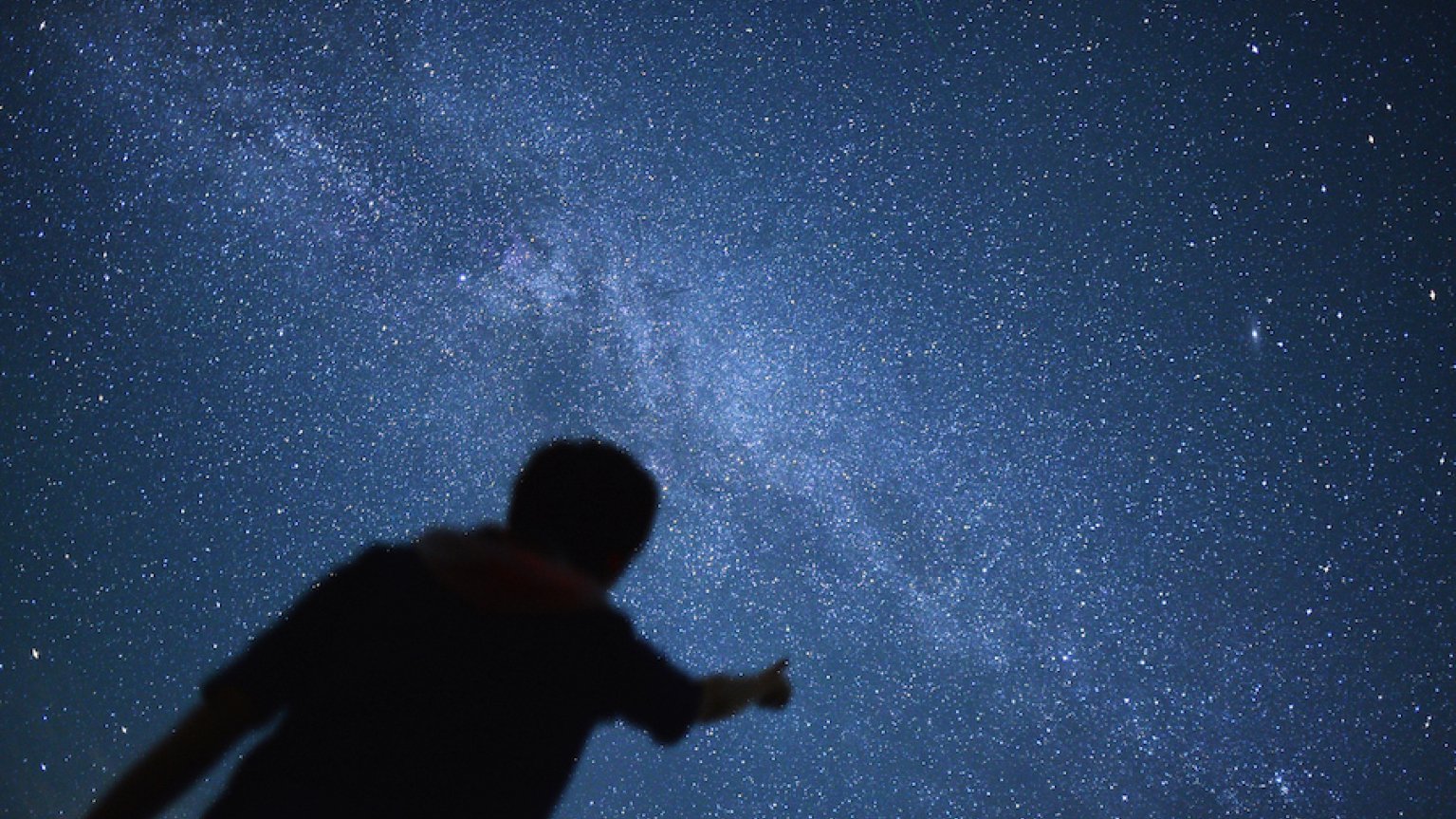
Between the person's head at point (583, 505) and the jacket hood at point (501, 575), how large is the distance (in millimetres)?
39

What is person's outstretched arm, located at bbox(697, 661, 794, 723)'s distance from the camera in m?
1.18

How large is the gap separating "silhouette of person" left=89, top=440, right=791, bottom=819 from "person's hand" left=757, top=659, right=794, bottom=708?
0.21 m

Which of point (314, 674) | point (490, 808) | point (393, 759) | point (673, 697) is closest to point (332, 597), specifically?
point (314, 674)

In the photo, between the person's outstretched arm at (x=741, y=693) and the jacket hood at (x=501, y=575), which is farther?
the person's outstretched arm at (x=741, y=693)

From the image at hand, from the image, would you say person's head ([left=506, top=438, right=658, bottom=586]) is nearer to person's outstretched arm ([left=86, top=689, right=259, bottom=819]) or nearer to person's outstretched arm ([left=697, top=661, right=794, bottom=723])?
person's outstretched arm ([left=697, top=661, right=794, bottom=723])

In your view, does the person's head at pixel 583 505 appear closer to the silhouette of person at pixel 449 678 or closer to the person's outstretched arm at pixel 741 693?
the silhouette of person at pixel 449 678

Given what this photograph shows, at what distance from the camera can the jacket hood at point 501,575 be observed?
976 mm

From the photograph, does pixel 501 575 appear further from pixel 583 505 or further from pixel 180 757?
pixel 180 757

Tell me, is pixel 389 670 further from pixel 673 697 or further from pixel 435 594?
pixel 673 697

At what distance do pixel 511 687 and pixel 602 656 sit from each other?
116 millimetres

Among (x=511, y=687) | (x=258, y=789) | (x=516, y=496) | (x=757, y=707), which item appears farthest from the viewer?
(x=757, y=707)

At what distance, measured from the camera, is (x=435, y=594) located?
3.20ft

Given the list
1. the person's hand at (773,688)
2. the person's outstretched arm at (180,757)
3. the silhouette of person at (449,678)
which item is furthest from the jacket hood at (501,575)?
the person's hand at (773,688)

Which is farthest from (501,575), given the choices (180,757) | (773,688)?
(773,688)
